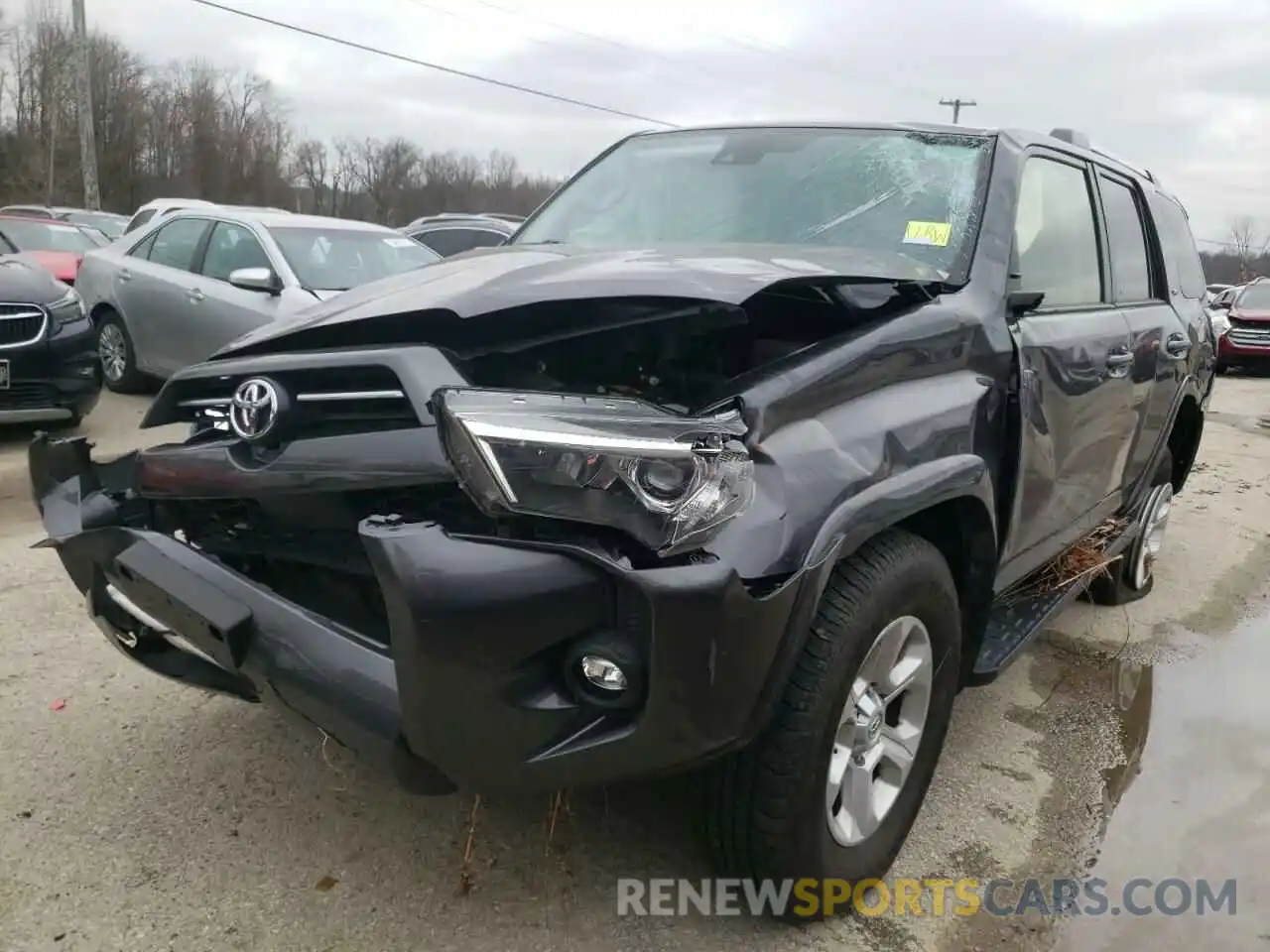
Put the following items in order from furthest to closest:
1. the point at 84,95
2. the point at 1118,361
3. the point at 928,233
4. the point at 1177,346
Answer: the point at 84,95 < the point at 1177,346 < the point at 1118,361 < the point at 928,233

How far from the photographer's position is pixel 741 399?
6.44 feet

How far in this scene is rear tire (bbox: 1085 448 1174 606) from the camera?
4688mm

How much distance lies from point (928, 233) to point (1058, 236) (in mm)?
718

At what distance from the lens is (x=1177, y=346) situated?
420 cm

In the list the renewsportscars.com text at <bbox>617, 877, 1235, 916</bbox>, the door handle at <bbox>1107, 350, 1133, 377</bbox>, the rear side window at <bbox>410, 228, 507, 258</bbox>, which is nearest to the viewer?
the renewsportscars.com text at <bbox>617, 877, 1235, 916</bbox>

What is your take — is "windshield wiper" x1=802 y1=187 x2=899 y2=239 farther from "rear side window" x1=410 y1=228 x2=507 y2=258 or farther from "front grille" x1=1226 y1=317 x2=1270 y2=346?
"front grille" x1=1226 y1=317 x2=1270 y2=346

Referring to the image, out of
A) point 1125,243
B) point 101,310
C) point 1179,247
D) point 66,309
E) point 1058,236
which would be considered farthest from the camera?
point 101,310

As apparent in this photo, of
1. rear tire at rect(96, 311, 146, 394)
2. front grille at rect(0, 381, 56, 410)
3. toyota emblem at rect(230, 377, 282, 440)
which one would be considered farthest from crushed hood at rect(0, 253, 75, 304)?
toyota emblem at rect(230, 377, 282, 440)

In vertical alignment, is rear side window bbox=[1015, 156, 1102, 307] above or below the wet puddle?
above

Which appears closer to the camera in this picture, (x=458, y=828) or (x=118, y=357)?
(x=458, y=828)

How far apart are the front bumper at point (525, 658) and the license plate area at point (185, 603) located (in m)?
0.03

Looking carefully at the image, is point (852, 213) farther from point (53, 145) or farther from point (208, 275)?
point (53, 145)

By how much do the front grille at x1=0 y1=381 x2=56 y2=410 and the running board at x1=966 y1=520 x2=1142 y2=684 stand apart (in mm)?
5789

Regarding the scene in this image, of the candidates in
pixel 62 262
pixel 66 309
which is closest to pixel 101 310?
pixel 66 309
